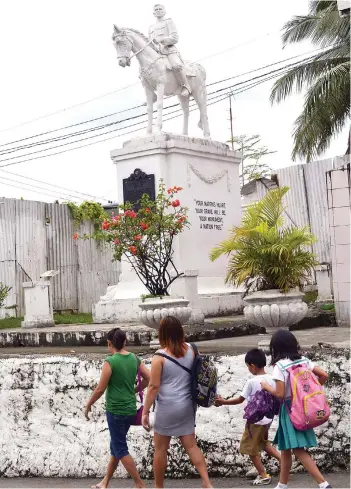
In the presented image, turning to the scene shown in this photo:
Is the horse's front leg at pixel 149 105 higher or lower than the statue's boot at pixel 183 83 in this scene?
lower

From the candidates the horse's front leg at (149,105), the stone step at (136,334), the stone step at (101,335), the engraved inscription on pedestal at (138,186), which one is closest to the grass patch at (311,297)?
the stone step at (136,334)

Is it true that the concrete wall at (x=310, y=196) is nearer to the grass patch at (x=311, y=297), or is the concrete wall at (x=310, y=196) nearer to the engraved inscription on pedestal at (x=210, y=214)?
the grass patch at (x=311, y=297)

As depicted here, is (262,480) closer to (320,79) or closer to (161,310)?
(161,310)

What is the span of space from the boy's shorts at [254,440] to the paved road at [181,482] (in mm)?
357

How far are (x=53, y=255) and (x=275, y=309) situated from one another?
39.4ft

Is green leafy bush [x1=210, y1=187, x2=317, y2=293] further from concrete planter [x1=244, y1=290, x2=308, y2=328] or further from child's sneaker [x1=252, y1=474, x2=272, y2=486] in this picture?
child's sneaker [x1=252, y1=474, x2=272, y2=486]

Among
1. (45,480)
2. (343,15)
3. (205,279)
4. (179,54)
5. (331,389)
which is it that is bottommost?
(45,480)

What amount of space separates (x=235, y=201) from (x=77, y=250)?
5.37m

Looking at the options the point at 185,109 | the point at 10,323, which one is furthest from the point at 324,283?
the point at 10,323

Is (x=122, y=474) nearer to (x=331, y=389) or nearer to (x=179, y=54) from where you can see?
(x=331, y=389)

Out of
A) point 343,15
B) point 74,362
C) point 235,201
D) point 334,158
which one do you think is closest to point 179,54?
point 235,201

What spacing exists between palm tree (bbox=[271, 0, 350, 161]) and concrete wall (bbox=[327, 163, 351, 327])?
419 inches

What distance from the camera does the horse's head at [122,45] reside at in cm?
1435

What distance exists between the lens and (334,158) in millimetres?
18891
